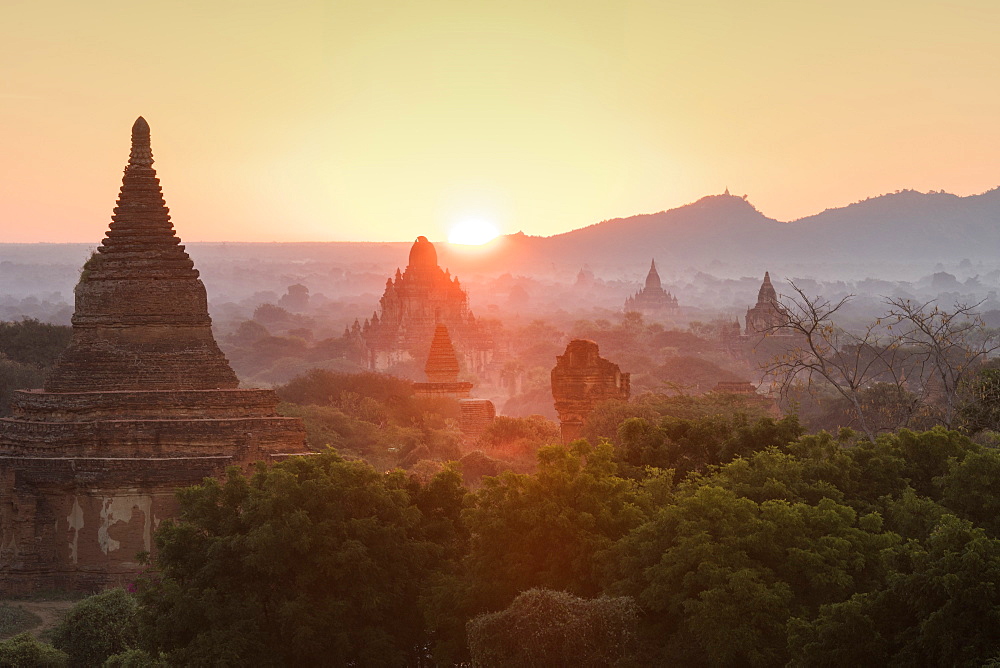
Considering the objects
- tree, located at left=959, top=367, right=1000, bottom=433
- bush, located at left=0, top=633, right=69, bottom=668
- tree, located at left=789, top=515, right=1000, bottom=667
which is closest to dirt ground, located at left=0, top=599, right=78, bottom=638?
bush, located at left=0, top=633, right=69, bottom=668

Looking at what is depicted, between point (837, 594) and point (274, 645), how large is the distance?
6.96 m

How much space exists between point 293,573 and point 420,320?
61275 mm

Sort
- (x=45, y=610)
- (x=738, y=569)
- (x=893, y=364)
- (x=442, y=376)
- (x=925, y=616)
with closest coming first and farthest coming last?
1. (x=925, y=616)
2. (x=738, y=569)
3. (x=45, y=610)
4. (x=893, y=364)
5. (x=442, y=376)

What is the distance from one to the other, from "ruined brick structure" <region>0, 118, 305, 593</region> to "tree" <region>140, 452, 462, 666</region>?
6.12m

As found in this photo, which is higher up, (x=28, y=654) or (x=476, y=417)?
(x=476, y=417)

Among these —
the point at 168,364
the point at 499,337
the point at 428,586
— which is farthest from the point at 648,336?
the point at 428,586

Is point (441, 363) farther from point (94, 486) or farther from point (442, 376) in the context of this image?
point (94, 486)

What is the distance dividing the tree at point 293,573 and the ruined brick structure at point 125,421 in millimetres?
6123

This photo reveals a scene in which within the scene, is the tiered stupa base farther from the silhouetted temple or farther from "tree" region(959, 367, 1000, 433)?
the silhouetted temple

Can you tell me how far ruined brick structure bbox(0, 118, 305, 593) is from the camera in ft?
72.8

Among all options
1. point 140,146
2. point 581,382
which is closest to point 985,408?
point 581,382

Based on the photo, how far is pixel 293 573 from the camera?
52.2ft

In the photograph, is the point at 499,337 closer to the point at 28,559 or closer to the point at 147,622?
the point at 28,559

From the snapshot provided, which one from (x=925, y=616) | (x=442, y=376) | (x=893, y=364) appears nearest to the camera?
(x=925, y=616)
